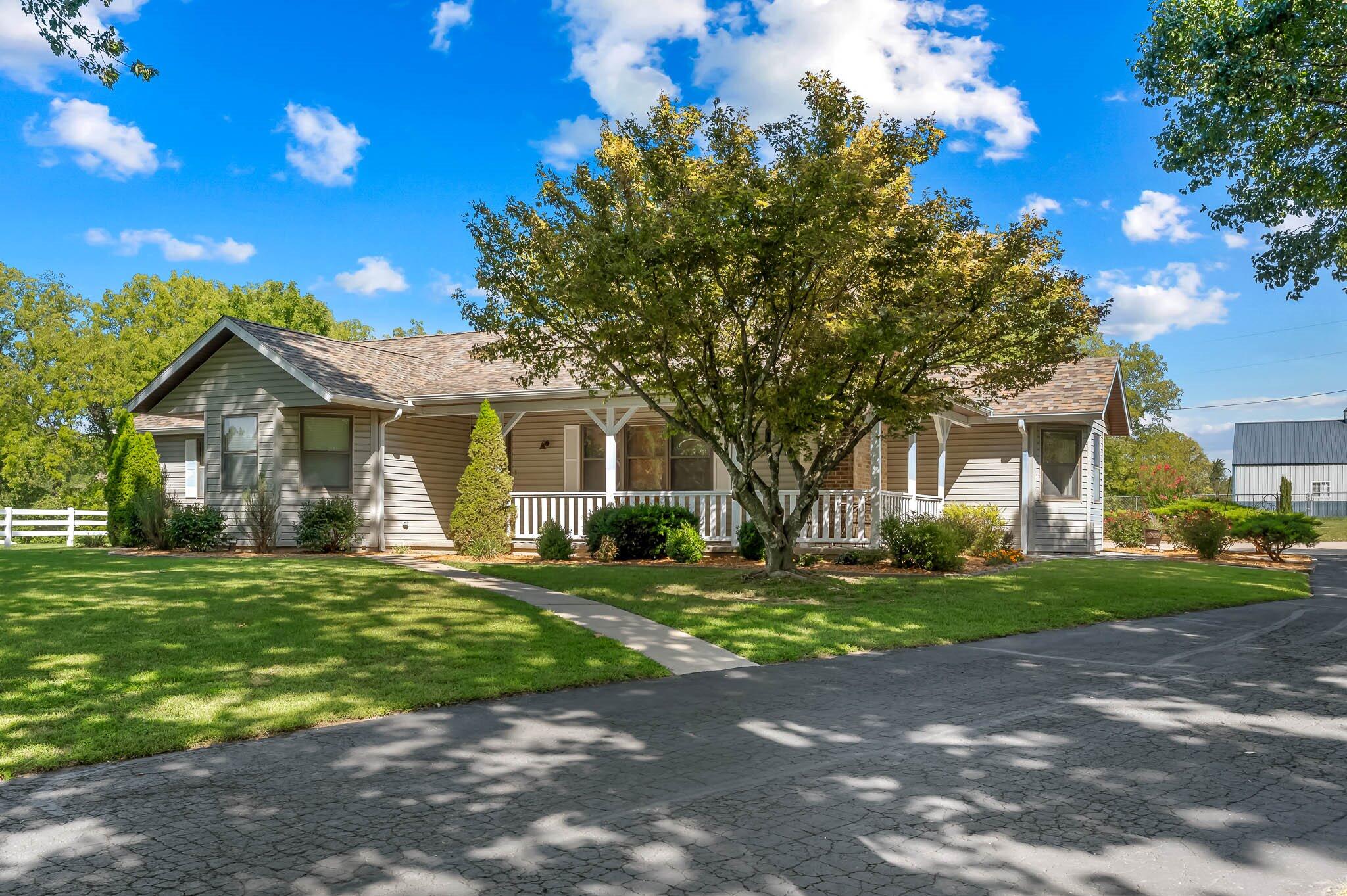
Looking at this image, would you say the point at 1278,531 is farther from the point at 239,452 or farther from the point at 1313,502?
the point at 1313,502

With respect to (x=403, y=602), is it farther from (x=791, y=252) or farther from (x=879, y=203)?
(x=879, y=203)

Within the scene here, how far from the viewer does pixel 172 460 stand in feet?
92.1

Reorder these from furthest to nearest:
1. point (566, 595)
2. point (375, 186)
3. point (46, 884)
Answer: point (375, 186) < point (566, 595) < point (46, 884)

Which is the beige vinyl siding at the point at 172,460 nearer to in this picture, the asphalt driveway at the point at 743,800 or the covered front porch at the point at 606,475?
the covered front porch at the point at 606,475

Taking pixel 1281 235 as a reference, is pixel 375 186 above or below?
above

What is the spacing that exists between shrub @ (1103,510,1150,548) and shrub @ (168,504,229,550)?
2331 centimetres

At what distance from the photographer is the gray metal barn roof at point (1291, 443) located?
63812 mm

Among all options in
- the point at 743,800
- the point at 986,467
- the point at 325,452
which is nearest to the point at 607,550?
the point at 325,452

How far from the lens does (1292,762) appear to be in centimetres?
517

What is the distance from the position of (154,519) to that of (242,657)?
13.4 m

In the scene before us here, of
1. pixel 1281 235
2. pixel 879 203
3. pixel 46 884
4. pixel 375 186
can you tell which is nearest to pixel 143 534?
pixel 375 186

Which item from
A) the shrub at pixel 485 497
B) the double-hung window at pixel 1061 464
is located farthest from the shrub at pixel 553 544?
the double-hung window at pixel 1061 464

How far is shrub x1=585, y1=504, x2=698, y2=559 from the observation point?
17.7 m

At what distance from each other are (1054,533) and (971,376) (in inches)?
177
